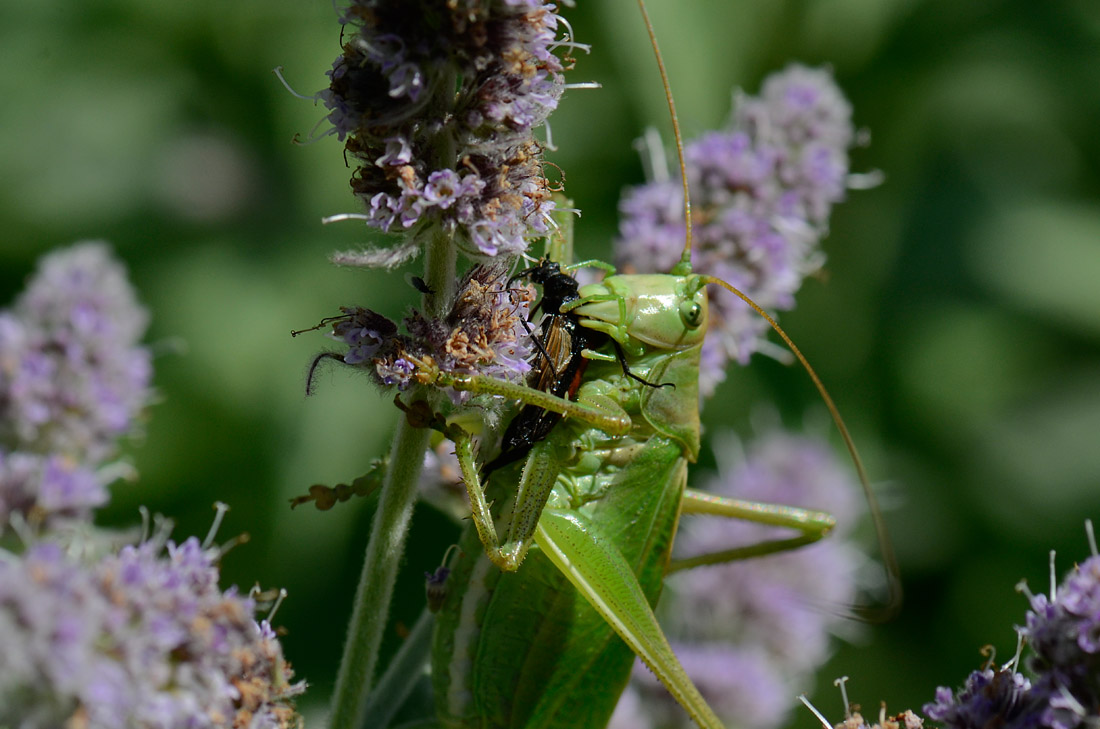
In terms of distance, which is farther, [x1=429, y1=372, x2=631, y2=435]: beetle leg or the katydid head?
the katydid head

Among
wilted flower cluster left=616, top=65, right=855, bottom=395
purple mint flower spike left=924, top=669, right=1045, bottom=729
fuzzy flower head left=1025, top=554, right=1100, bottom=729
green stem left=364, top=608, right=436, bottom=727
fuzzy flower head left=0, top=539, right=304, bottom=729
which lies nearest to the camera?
fuzzy flower head left=0, top=539, right=304, bottom=729

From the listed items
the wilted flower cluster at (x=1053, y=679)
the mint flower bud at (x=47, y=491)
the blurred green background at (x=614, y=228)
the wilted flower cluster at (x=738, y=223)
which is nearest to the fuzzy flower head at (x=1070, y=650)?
the wilted flower cluster at (x=1053, y=679)

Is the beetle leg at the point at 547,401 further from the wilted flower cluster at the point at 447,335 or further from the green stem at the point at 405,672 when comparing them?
the green stem at the point at 405,672

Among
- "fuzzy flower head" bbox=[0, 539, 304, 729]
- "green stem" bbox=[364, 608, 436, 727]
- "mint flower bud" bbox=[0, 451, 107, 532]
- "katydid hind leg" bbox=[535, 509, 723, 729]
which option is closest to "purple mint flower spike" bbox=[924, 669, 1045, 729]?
"katydid hind leg" bbox=[535, 509, 723, 729]

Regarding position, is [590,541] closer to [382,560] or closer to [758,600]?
[382,560]

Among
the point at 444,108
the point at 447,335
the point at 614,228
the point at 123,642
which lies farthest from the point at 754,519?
the point at 123,642

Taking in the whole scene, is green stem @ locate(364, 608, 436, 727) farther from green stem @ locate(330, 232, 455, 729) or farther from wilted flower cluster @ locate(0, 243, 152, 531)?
wilted flower cluster @ locate(0, 243, 152, 531)
